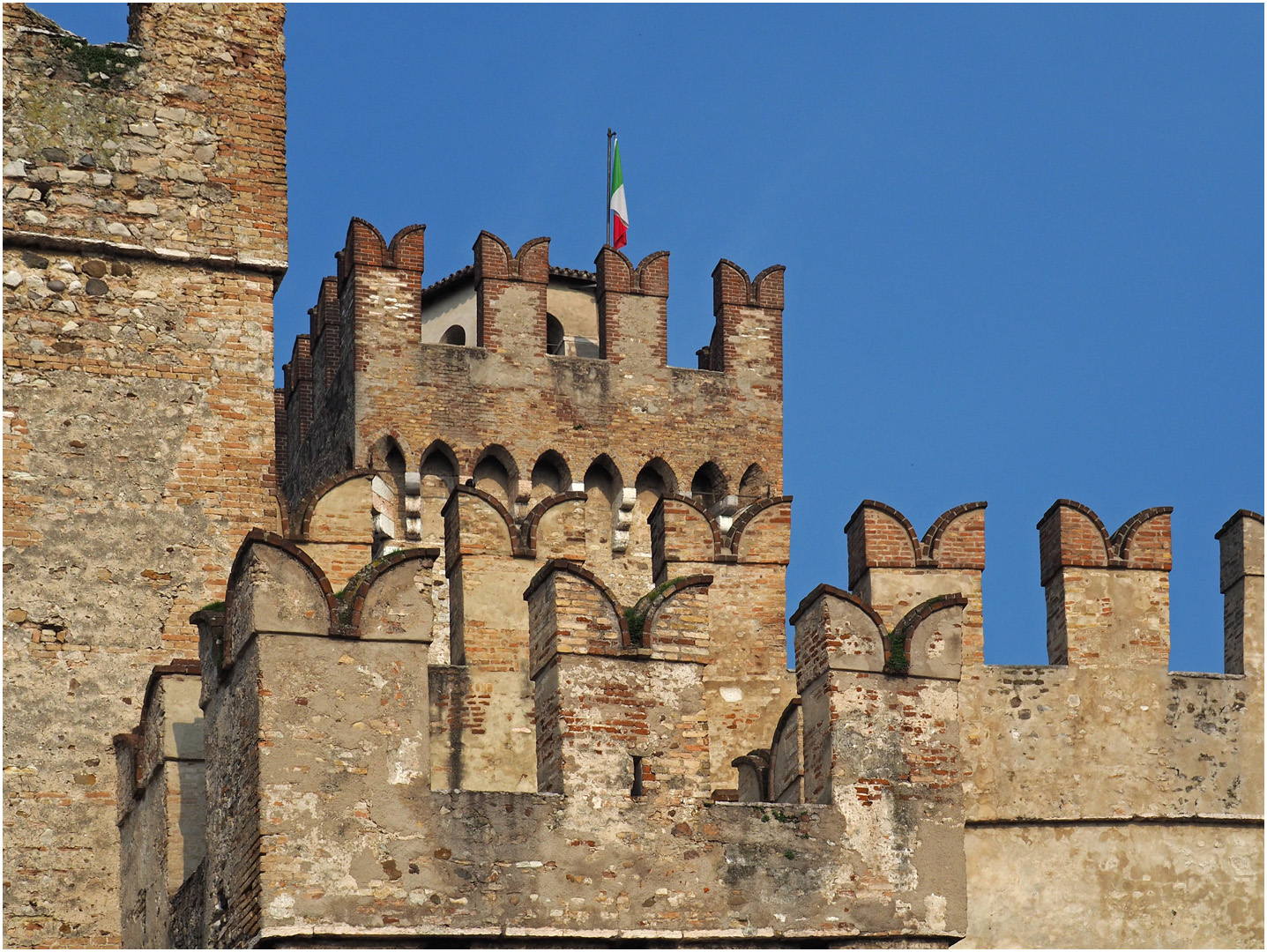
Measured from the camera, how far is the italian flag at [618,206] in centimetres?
3166

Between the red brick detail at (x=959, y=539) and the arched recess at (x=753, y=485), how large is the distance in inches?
397

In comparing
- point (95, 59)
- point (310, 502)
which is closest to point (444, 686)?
point (310, 502)

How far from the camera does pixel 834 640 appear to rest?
14180mm

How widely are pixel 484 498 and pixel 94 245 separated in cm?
280

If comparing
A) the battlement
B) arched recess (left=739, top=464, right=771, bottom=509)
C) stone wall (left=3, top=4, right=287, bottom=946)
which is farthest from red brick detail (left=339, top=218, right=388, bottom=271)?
stone wall (left=3, top=4, right=287, bottom=946)

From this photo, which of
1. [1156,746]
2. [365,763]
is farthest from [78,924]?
[1156,746]

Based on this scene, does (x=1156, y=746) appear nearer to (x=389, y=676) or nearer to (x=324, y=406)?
(x=389, y=676)

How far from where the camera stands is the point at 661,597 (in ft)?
45.4

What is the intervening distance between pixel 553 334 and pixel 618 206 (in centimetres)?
464

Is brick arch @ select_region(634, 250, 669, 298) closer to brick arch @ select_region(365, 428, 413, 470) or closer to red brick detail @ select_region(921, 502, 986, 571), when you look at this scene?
brick arch @ select_region(365, 428, 413, 470)

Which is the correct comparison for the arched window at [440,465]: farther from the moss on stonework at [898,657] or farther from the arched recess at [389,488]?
the moss on stonework at [898,657]

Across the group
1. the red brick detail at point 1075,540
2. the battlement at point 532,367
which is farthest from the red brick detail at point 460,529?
the battlement at point 532,367

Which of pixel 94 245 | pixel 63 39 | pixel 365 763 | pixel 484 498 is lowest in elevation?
pixel 365 763

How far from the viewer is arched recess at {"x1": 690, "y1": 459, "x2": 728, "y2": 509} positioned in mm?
26531
